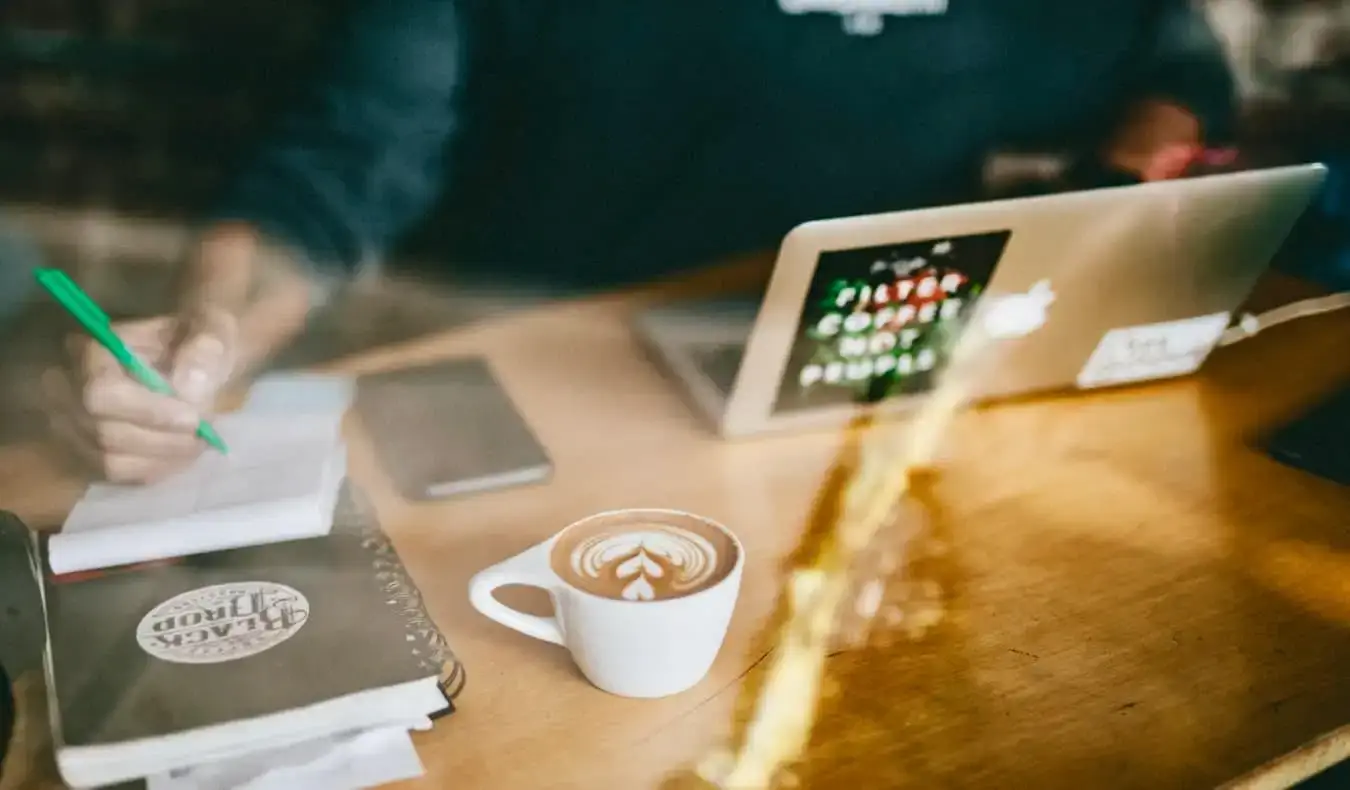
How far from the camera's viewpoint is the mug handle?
48cm

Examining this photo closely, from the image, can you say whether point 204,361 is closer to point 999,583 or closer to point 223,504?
point 223,504

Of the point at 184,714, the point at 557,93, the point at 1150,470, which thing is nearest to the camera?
the point at 184,714

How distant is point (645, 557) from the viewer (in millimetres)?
491

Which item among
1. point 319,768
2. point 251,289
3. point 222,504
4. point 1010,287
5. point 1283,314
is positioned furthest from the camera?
point 1283,314

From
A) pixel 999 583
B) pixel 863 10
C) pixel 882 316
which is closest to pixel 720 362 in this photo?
pixel 882 316

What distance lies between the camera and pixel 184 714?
0.43 m

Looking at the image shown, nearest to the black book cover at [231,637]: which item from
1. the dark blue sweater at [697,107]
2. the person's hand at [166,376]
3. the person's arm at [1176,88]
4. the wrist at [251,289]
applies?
the person's hand at [166,376]

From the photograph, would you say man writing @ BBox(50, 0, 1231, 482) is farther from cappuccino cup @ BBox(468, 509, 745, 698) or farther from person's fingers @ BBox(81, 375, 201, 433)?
cappuccino cup @ BBox(468, 509, 745, 698)

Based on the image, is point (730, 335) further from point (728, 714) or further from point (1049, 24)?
point (1049, 24)

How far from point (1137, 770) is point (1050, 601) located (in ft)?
0.38

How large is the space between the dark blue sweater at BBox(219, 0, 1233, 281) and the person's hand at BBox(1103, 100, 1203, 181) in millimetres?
22

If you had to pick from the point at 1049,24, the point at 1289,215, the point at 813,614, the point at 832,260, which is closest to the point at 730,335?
the point at 832,260

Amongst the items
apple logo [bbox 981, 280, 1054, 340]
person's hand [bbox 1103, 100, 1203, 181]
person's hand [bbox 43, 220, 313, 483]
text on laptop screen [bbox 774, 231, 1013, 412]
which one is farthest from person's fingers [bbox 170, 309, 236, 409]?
person's hand [bbox 1103, 100, 1203, 181]

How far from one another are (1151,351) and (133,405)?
636 mm
